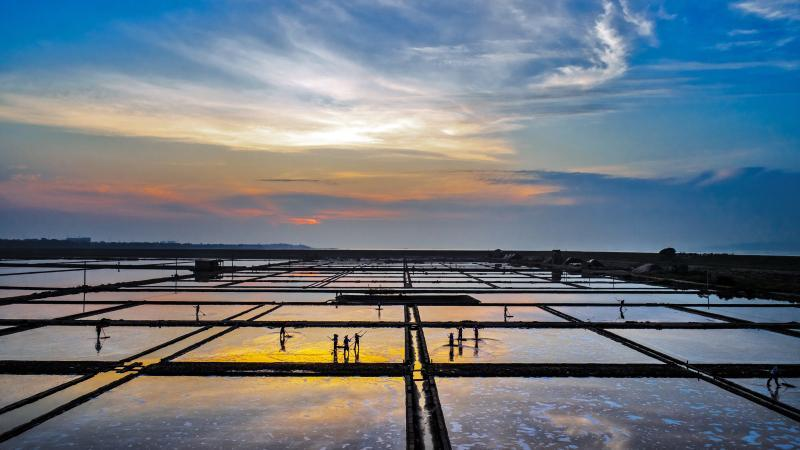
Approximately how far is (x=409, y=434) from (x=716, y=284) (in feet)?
116

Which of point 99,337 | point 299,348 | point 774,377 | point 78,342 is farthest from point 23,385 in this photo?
point 774,377

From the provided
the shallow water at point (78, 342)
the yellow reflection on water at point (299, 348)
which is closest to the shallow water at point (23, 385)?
the shallow water at point (78, 342)

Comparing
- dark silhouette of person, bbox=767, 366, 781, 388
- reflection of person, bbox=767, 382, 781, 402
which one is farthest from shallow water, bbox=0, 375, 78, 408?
dark silhouette of person, bbox=767, 366, 781, 388

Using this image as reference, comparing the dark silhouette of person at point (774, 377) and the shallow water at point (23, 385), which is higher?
the dark silhouette of person at point (774, 377)

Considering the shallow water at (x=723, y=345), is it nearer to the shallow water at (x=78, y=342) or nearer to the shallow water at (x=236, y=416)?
the shallow water at (x=236, y=416)

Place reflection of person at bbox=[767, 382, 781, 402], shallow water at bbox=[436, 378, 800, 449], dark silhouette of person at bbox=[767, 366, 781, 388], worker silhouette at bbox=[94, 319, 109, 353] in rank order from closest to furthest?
shallow water at bbox=[436, 378, 800, 449]
reflection of person at bbox=[767, 382, 781, 402]
dark silhouette of person at bbox=[767, 366, 781, 388]
worker silhouette at bbox=[94, 319, 109, 353]

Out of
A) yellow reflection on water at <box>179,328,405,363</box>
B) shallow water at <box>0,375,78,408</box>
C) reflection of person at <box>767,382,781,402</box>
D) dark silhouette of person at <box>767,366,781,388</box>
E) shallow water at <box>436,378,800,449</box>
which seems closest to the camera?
shallow water at <box>436,378,800,449</box>

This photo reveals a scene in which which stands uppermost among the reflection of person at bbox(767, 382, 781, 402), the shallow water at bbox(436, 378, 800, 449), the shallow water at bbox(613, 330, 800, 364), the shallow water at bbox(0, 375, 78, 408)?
the shallow water at bbox(613, 330, 800, 364)

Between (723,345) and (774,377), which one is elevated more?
(774,377)

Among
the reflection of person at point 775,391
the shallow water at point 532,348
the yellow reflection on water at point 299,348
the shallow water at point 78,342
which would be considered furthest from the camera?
the shallow water at point 78,342

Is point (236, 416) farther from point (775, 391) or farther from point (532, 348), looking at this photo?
point (775, 391)

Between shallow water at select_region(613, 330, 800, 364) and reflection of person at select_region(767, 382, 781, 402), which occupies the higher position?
shallow water at select_region(613, 330, 800, 364)

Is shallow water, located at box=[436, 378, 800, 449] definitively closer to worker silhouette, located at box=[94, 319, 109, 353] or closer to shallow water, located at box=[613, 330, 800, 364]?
shallow water, located at box=[613, 330, 800, 364]

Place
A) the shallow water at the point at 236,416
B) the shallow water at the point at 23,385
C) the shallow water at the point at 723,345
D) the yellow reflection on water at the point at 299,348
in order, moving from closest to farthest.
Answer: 1. the shallow water at the point at 236,416
2. the shallow water at the point at 23,385
3. the yellow reflection on water at the point at 299,348
4. the shallow water at the point at 723,345
